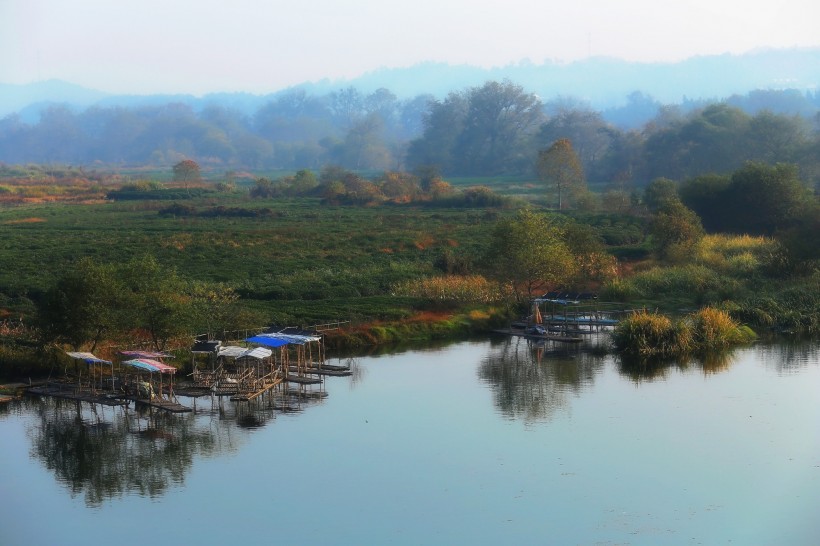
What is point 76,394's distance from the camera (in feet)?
107

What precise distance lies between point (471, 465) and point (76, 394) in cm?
1255

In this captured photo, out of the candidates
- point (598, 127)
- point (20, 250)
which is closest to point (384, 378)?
point (20, 250)

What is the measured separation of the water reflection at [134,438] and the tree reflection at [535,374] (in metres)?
6.04

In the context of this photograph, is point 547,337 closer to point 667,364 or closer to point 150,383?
point 667,364

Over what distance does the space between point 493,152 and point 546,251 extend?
101328 millimetres

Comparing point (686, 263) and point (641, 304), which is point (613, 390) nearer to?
point (641, 304)

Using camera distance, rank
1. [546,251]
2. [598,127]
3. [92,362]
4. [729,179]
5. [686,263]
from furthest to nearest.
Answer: [598,127] → [729,179] → [686,263] → [546,251] → [92,362]

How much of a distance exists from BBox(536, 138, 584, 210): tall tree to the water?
5793 cm

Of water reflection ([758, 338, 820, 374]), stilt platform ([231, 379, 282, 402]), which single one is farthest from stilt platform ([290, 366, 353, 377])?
water reflection ([758, 338, 820, 374])

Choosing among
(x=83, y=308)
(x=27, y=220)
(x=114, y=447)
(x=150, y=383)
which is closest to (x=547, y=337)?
(x=150, y=383)

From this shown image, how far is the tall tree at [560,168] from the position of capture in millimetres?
94875

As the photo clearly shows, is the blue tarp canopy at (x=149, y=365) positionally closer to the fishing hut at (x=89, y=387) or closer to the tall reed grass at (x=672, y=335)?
the fishing hut at (x=89, y=387)

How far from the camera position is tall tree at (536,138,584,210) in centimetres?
9488

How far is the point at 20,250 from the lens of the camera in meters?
58.3
